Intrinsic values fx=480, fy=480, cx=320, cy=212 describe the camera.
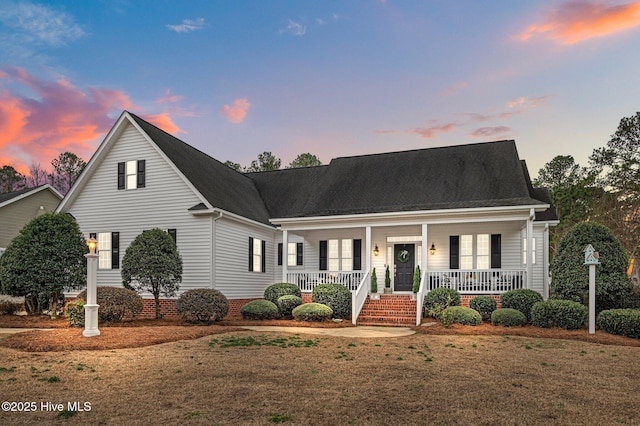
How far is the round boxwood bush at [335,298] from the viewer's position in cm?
1747

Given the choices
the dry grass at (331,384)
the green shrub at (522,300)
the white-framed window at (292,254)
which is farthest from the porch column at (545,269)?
the white-framed window at (292,254)

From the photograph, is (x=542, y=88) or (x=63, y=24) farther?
(x=542, y=88)

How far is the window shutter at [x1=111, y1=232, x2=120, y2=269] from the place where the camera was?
2002cm

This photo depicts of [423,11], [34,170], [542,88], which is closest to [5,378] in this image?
[423,11]

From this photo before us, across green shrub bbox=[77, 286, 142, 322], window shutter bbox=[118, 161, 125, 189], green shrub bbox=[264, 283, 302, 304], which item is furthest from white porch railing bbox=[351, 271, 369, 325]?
window shutter bbox=[118, 161, 125, 189]

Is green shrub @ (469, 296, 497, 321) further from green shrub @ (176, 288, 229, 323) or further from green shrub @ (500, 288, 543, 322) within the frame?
green shrub @ (176, 288, 229, 323)

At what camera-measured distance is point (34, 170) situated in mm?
53938

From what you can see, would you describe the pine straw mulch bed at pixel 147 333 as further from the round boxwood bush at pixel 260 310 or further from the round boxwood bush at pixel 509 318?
the round boxwood bush at pixel 260 310

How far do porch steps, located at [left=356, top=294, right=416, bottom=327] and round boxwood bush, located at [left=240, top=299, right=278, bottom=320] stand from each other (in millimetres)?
3114

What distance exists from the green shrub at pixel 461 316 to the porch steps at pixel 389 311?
5.22 ft

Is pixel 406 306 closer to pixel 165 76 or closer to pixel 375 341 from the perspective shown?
pixel 375 341

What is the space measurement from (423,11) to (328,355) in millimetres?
13106

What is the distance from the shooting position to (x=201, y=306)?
624 inches

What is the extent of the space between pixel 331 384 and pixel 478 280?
39.6 feet
